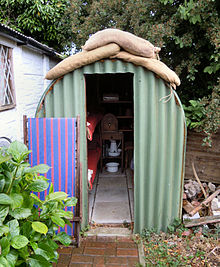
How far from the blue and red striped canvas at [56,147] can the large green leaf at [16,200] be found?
1.51 m

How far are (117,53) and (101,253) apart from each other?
118 inches

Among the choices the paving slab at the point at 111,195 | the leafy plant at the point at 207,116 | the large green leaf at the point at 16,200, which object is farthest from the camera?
the paving slab at the point at 111,195

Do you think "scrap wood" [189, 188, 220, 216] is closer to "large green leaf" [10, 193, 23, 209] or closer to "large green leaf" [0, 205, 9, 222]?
"large green leaf" [10, 193, 23, 209]

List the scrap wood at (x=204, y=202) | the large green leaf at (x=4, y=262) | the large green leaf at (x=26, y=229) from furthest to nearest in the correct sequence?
the scrap wood at (x=204, y=202)
the large green leaf at (x=26, y=229)
the large green leaf at (x=4, y=262)

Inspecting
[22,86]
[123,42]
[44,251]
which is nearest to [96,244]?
[44,251]

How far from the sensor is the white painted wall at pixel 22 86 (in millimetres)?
4926

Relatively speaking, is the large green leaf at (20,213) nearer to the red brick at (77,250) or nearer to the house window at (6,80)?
the red brick at (77,250)

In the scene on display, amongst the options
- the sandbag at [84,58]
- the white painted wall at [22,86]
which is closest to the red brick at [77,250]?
the white painted wall at [22,86]

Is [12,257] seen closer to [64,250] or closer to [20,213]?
[20,213]

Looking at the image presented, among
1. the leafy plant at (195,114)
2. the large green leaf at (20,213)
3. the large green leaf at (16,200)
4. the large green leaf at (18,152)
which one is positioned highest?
the leafy plant at (195,114)

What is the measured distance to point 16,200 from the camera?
2.13 meters

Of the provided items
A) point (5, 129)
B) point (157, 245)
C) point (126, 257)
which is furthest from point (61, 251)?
point (5, 129)

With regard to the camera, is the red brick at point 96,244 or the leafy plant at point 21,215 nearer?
the leafy plant at point 21,215

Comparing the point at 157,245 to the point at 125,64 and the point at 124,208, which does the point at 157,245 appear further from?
the point at 125,64
